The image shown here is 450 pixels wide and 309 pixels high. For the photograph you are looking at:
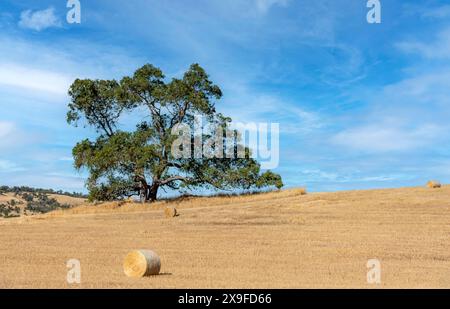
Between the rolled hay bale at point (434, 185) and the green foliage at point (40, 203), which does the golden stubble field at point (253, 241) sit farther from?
the green foliage at point (40, 203)

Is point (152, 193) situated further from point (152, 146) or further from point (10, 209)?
point (10, 209)

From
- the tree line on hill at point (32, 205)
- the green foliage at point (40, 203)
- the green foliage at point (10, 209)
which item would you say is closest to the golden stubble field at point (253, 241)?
the green foliage at point (10, 209)

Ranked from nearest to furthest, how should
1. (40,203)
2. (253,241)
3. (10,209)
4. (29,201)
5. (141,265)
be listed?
(141,265)
(253,241)
(10,209)
(40,203)
(29,201)

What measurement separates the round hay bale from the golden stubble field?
356 mm

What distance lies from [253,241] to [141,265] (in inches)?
400

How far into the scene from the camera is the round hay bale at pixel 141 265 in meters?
16.4

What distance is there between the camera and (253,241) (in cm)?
2588

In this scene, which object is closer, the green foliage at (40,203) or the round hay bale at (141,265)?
the round hay bale at (141,265)

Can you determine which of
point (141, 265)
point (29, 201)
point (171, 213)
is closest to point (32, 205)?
point (29, 201)

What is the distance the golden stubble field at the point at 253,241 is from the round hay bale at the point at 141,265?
36cm

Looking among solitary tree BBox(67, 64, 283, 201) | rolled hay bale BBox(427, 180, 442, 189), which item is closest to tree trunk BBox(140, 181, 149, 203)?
solitary tree BBox(67, 64, 283, 201)

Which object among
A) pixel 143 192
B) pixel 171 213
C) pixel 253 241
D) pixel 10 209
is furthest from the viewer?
pixel 10 209

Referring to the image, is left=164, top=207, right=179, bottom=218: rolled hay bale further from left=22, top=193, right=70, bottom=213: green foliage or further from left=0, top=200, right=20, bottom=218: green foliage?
left=22, top=193, right=70, bottom=213: green foliage
